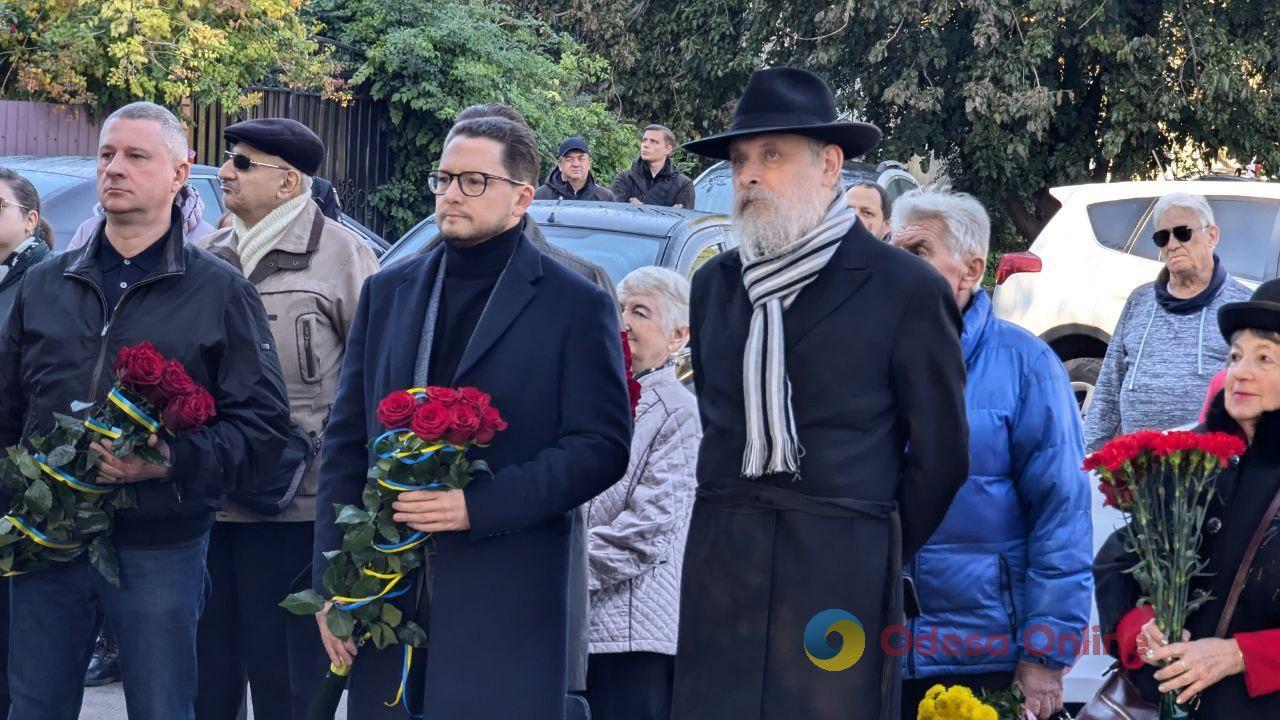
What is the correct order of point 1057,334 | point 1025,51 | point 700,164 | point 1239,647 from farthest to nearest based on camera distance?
point 700,164, point 1025,51, point 1057,334, point 1239,647

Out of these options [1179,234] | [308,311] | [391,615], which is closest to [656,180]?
[1179,234]

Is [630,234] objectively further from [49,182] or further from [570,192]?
[49,182]

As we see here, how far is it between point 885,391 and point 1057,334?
7800 millimetres

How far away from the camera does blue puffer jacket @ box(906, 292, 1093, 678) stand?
430 cm

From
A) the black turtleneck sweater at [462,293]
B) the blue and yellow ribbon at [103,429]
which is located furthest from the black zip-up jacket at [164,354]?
the black turtleneck sweater at [462,293]

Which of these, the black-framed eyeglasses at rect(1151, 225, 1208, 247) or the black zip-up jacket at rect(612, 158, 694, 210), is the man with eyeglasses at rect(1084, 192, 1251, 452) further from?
the black zip-up jacket at rect(612, 158, 694, 210)

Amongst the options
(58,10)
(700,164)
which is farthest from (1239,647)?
(700,164)

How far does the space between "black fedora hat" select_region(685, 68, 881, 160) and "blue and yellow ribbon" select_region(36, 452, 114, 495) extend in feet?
6.43

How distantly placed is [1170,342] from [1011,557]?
8.40 feet

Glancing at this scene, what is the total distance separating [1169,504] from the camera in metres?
3.68

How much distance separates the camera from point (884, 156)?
20.2m

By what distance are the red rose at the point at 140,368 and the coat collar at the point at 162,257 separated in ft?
1.37

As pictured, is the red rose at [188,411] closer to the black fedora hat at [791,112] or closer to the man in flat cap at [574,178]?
the black fedora hat at [791,112]

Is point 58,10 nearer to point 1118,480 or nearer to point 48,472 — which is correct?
point 48,472
